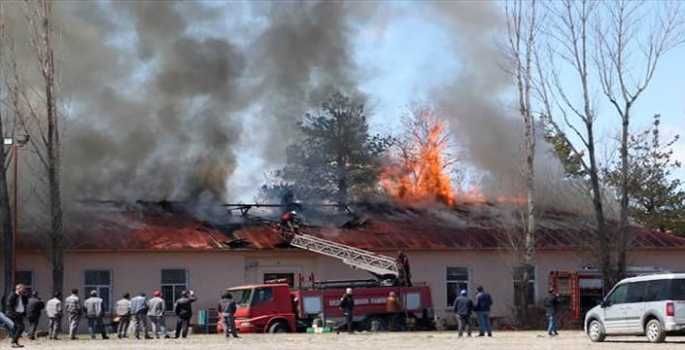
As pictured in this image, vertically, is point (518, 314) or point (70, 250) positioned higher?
point (70, 250)

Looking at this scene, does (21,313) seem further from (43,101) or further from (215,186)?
(215,186)

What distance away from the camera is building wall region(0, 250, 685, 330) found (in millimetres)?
40812

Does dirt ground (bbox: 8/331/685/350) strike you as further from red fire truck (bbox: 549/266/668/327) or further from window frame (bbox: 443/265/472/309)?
window frame (bbox: 443/265/472/309)

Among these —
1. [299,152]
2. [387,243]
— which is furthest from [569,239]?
[299,152]

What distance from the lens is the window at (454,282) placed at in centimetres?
4359

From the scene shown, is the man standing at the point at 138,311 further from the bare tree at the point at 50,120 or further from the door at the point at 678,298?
the door at the point at 678,298

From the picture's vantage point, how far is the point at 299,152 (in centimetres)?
5144

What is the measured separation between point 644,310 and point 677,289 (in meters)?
1.10

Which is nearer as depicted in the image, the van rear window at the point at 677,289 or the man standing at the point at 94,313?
the van rear window at the point at 677,289

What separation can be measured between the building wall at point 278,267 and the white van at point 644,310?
550 inches

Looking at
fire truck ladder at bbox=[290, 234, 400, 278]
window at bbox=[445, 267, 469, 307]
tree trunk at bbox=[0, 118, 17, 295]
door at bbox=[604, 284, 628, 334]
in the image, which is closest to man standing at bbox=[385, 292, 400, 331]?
fire truck ladder at bbox=[290, 234, 400, 278]

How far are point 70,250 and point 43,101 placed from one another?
529cm

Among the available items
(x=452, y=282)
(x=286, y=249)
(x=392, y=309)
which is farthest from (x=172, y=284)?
(x=452, y=282)

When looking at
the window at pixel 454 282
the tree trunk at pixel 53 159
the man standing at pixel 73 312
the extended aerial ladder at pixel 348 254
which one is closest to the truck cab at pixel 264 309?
the extended aerial ladder at pixel 348 254
